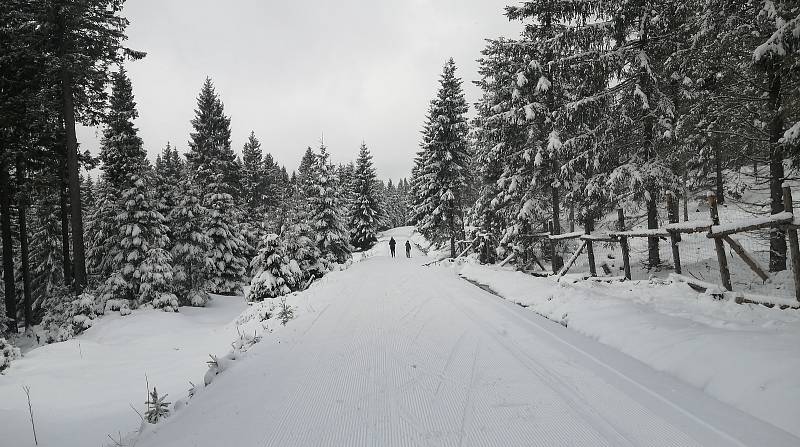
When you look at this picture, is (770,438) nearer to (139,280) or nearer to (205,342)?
(205,342)

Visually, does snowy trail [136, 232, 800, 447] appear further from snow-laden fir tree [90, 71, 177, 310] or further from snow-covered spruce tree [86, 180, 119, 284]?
snow-covered spruce tree [86, 180, 119, 284]

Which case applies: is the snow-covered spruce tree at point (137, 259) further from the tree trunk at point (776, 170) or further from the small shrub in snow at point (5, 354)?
the tree trunk at point (776, 170)

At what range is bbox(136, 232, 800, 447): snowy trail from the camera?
10.3 feet

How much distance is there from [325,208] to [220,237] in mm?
7667

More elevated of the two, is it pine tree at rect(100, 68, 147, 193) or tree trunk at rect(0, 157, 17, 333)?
A: pine tree at rect(100, 68, 147, 193)

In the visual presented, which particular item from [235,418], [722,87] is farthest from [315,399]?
[722,87]

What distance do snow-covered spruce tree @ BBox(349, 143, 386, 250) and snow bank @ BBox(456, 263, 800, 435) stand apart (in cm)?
3664

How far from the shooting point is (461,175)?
1093 inches

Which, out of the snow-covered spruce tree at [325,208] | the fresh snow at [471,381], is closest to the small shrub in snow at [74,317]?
the fresh snow at [471,381]

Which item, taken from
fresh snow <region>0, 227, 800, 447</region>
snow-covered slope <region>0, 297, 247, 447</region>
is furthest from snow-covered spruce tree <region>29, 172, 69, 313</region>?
fresh snow <region>0, 227, 800, 447</region>

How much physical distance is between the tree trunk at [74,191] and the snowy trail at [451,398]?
1212cm

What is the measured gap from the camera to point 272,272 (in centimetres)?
1580

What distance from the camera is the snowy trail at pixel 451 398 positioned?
315 cm

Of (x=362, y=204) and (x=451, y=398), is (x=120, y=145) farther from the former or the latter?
(x=362, y=204)
